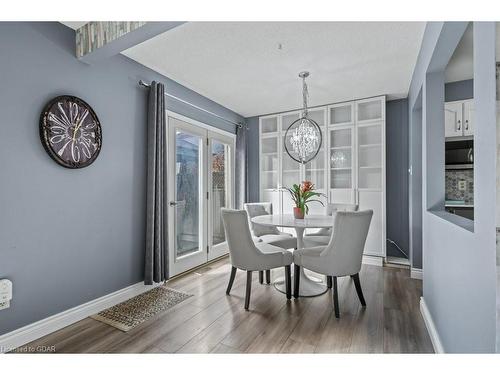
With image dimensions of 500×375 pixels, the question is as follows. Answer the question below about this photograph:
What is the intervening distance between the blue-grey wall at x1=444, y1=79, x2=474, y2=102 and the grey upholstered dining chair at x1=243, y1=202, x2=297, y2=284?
280 cm

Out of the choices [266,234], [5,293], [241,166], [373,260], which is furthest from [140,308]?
[373,260]

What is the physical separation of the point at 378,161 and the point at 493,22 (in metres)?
3.16

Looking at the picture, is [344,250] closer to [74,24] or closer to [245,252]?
[245,252]

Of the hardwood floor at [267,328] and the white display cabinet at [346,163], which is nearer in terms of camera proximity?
the hardwood floor at [267,328]

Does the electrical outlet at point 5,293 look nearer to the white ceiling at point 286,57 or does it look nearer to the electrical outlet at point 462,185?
the white ceiling at point 286,57

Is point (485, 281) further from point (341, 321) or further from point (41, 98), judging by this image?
point (41, 98)

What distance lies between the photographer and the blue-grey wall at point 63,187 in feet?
6.10

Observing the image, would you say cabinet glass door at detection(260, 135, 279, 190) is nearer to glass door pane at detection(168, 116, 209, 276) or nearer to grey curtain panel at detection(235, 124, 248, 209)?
grey curtain panel at detection(235, 124, 248, 209)

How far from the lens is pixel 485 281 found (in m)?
1.00

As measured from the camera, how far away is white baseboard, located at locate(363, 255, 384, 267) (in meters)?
3.75

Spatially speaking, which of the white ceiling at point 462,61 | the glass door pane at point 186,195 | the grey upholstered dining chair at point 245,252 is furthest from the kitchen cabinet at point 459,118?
the glass door pane at point 186,195

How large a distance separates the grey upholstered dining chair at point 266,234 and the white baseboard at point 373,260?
1.33 meters

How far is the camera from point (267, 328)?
2.08 metres

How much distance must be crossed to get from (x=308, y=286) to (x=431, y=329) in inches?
46.4
